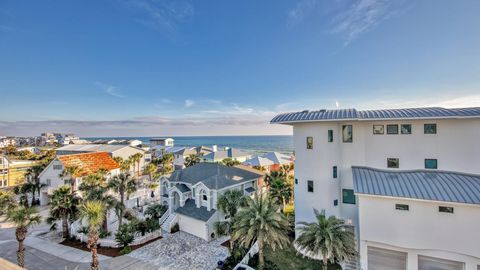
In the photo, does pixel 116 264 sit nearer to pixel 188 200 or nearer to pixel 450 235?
pixel 188 200

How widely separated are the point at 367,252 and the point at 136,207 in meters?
30.1

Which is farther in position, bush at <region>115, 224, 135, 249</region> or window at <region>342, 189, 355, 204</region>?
bush at <region>115, 224, 135, 249</region>

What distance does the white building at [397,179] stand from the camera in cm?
1417

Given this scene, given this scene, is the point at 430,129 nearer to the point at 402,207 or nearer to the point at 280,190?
the point at 402,207

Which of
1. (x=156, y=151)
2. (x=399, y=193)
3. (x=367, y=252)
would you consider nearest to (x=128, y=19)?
(x=399, y=193)

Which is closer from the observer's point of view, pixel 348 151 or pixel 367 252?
pixel 367 252

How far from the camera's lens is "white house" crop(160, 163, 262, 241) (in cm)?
2388

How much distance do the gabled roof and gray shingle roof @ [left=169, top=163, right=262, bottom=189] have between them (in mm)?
17570

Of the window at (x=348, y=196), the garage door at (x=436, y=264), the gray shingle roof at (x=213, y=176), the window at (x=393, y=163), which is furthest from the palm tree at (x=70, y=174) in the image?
the garage door at (x=436, y=264)

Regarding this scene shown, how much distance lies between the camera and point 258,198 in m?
17.0

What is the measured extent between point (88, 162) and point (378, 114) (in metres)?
42.9

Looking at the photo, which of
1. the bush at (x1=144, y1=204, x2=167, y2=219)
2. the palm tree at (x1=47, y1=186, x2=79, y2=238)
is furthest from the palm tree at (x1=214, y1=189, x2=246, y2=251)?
the palm tree at (x1=47, y1=186, x2=79, y2=238)

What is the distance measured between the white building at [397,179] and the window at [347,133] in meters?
0.08

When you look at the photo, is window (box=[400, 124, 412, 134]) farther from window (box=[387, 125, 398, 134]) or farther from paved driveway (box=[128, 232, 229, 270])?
paved driveway (box=[128, 232, 229, 270])
